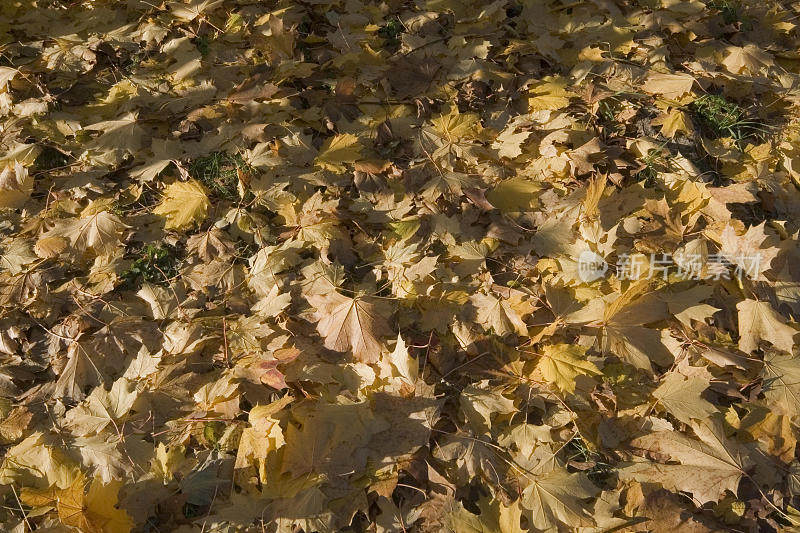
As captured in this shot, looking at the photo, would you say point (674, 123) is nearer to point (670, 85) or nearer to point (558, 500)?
point (670, 85)

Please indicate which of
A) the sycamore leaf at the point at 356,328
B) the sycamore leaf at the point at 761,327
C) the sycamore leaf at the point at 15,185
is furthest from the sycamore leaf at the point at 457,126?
the sycamore leaf at the point at 15,185

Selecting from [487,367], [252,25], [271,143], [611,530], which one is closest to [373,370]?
[487,367]

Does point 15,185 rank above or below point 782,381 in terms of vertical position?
above

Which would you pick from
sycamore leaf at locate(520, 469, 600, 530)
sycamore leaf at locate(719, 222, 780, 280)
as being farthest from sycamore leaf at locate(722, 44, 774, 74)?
sycamore leaf at locate(520, 469, 600, 530)

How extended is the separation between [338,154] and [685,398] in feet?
5.65

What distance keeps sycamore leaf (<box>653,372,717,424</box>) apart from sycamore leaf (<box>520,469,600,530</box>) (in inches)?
16.1

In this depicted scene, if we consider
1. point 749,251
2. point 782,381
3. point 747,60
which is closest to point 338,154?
point 749,251

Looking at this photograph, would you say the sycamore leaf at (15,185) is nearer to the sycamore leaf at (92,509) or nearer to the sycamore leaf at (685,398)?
the sycamore leaf at (92,509)

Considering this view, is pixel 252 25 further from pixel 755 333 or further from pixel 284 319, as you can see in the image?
pixel 755 333

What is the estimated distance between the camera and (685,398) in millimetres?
1859

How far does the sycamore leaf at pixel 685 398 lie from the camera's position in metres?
1.82

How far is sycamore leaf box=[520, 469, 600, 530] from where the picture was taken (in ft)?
5.40

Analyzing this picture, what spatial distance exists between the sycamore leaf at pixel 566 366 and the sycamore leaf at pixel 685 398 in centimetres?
24

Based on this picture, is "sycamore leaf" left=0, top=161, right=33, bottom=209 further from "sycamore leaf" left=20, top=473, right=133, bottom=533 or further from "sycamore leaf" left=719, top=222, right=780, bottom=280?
"sycamore leaf" left=719, top=222, right=780, bottom=280
